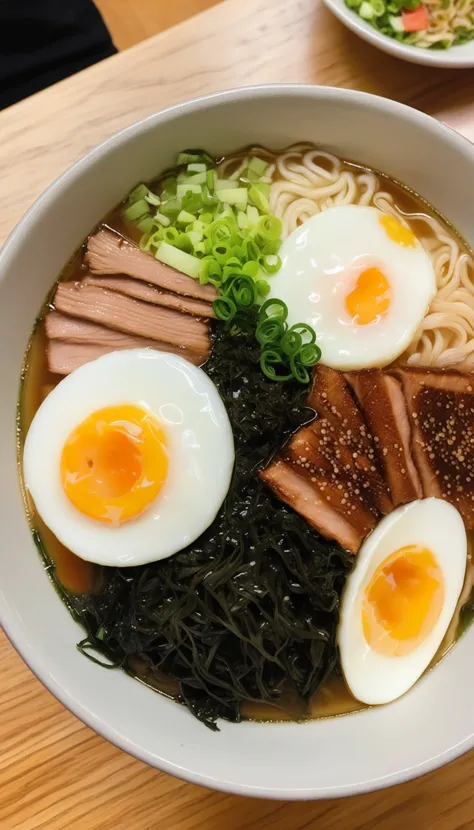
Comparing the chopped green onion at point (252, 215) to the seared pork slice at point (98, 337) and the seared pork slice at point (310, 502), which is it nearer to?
the seared pork slice at point (98, 337)

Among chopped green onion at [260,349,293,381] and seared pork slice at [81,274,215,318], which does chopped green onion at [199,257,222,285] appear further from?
chopped green onion at [260,349,293,381]

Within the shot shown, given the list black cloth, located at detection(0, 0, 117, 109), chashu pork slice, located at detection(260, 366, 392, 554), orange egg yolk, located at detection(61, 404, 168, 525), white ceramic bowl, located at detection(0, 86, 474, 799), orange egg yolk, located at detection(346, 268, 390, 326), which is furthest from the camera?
black cloth, located at detection(0, 0, 117, 109)

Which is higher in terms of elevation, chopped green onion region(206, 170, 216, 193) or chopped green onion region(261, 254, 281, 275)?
chopped green onion region(206, 170, 216, 193)

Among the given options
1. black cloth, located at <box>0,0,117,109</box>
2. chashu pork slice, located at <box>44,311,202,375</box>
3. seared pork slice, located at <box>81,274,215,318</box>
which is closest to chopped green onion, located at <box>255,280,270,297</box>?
seared pork slice, located at <box>81,274,215,318</box>

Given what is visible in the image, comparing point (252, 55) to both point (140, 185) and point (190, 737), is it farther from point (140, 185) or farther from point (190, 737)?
point (190, 737)

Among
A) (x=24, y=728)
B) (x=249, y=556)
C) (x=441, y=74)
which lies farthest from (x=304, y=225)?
(x=24, y=728)

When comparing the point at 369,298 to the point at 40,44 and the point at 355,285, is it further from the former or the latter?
the point at 40,44

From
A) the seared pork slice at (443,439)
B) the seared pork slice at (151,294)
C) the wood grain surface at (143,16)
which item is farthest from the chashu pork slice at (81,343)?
the wood grain surface at (143,16)
